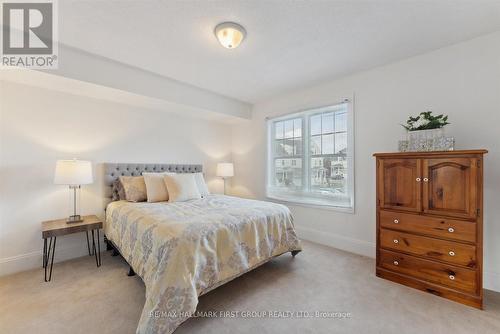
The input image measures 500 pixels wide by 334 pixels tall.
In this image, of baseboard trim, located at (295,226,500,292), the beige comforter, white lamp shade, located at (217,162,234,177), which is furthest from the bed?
white lamp shade, located at (217,162,234,177)

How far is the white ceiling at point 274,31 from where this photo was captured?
175 cm

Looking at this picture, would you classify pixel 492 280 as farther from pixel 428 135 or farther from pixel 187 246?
pixel 187 246

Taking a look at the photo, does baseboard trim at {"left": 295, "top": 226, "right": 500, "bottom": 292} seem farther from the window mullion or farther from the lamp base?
the lamp base

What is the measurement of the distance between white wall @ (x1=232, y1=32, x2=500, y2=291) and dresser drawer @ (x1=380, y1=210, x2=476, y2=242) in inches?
21.3

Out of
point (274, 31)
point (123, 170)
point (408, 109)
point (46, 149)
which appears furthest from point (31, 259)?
point (408, 109)

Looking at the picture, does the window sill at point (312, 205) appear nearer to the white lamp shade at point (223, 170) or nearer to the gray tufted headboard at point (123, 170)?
the white lamp shade at point (223, 170)

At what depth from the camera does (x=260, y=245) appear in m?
2.28

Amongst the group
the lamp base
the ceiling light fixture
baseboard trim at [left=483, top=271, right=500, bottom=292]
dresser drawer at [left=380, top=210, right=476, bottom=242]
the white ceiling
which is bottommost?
baseboard trim at [left=483, top=271, right=500, bottom=292]

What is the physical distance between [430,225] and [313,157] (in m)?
1.84

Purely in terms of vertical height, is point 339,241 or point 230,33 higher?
point 230,33

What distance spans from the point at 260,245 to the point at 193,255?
849 mm

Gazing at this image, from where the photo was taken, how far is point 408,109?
8.46ft

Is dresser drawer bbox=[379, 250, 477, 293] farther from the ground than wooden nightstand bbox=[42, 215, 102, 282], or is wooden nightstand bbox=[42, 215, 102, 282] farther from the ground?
wooden nightstand bbox=[42, 215, 102, 282]

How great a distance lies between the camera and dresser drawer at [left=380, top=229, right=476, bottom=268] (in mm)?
1847
